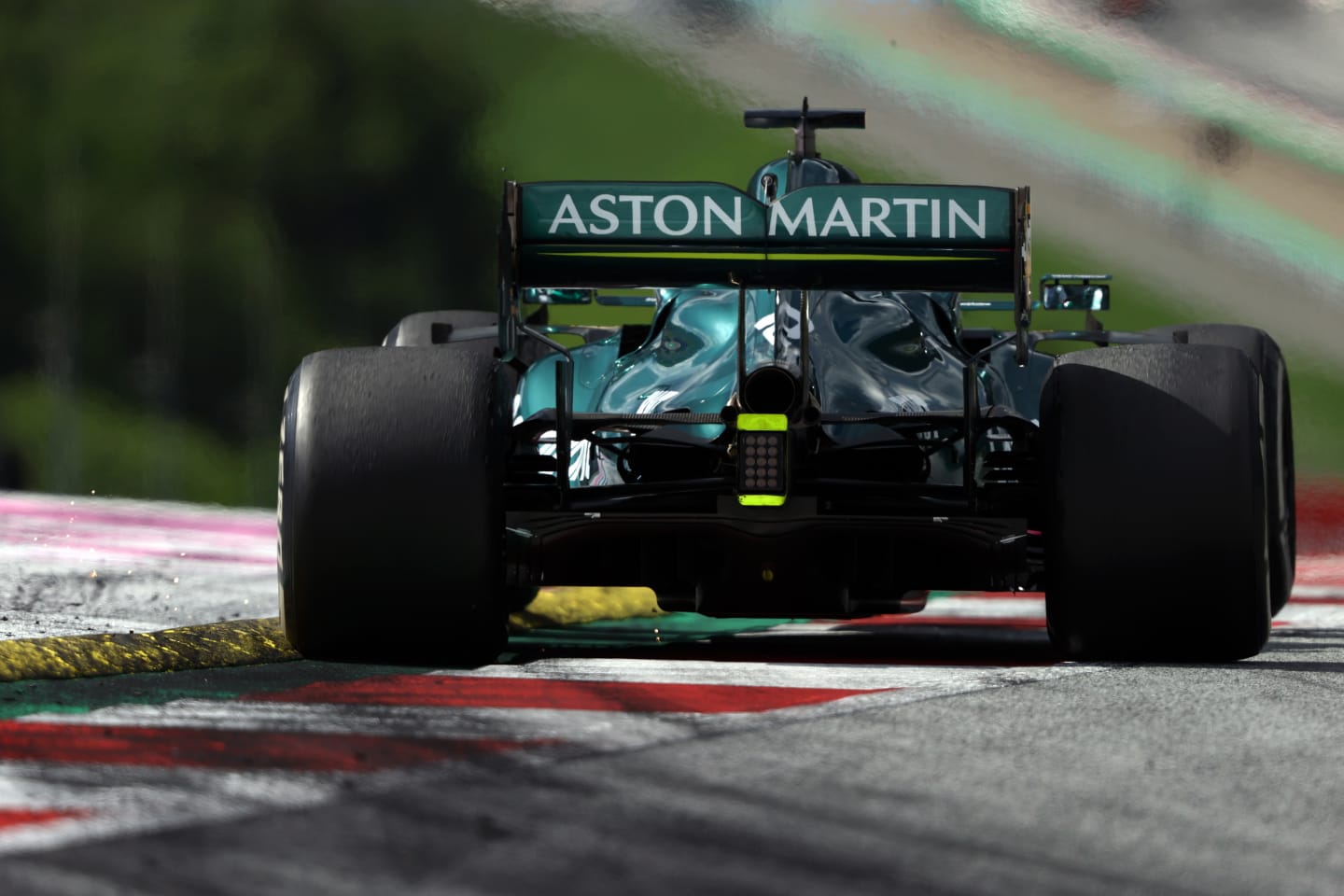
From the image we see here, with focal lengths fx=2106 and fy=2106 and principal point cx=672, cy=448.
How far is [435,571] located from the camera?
5.41 m

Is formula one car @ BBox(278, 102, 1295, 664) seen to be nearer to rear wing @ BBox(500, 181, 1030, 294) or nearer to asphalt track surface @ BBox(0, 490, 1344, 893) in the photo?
rear wing @ BBox(500, 181, 1030, 294)

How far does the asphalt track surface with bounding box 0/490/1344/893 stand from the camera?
2.79 meters

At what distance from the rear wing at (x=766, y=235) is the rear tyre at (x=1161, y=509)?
22.7 inches

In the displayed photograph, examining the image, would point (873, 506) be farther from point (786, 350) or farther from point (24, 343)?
point (24, 343)

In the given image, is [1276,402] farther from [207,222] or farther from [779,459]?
[207,222]

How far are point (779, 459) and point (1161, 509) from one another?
1005 millimetres

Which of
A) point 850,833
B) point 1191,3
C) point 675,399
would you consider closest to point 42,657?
point 675,399

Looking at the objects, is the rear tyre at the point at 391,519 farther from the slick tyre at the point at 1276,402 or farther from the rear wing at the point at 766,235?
the slick tyre at the point at 1276,402

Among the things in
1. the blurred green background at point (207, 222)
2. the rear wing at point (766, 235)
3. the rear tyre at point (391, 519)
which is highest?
the blurred green background at point (207, 222)

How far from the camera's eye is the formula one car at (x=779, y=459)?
214 inches

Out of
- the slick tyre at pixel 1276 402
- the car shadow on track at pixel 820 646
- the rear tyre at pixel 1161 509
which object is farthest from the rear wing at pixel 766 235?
the slick tyre at pixel 1276 402

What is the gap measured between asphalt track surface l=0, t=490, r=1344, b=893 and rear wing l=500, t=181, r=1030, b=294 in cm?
109

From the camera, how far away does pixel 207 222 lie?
21031mm

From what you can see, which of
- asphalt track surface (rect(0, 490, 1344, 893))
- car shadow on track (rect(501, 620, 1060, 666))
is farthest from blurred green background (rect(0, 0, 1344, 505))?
asphalt track surface (rect(0, 490, 1344, 893))
